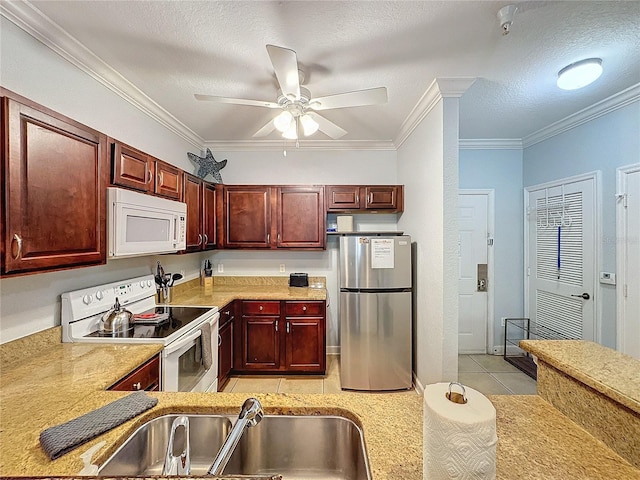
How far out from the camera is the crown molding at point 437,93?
2146 millimetres

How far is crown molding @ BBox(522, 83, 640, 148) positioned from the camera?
94.9 inches

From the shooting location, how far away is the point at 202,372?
7.31 feet

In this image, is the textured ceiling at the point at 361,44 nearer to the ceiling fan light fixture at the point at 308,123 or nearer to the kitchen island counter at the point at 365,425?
the ceiling fan light fixture at the point at 308,123

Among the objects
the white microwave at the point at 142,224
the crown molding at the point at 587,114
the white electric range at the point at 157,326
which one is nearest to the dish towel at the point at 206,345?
the white electric range at the point at 157,326

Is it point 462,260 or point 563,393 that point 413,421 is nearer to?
point 563,393

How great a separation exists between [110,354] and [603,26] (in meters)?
3.39

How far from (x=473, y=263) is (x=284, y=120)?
114 inches

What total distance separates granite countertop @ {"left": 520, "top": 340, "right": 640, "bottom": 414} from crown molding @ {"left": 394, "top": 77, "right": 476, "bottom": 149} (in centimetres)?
190

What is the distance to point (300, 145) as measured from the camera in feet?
11.7

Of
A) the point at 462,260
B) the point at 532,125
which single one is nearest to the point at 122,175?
the point at 462,260

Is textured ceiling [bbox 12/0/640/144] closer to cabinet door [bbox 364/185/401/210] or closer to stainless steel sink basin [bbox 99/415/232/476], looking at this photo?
cabinet door [bbox 364/185/401/210]

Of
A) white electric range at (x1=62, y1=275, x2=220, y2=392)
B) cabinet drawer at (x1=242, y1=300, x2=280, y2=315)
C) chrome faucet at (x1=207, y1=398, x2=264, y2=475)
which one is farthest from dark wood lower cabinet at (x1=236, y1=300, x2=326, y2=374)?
chrome faucet at (x1=207, y1=398, x2=264, y2=475)

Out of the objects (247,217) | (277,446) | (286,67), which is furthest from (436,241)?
(247,217)

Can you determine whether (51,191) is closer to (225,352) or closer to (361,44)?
(361,44)
